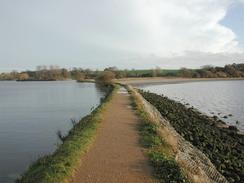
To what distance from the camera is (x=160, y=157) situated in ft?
37.4

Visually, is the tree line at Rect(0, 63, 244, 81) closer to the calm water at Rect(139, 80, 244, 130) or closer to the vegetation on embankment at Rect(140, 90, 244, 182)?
the calm water at Rect(139, 80, 244, 130)

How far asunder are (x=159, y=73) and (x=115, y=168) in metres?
164

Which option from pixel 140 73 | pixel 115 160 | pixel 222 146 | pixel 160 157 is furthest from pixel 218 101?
pixel 140 73

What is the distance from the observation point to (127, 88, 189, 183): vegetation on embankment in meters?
9.58

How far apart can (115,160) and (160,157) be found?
1.34 m

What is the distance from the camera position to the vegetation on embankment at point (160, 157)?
9578 millimetres

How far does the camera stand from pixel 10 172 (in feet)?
43.7

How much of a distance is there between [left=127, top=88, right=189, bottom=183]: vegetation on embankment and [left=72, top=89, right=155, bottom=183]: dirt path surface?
9.6 inches

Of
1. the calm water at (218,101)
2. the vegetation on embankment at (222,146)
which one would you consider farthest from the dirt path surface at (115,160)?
the calm water at (218,101)

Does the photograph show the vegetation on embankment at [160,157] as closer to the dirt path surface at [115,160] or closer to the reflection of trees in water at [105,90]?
the dirt path surface at [115,160]

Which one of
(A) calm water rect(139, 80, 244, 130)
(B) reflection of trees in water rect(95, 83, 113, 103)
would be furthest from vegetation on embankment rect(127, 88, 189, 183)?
(B) reflection of trees in water rect(95, 83, 113, 103)

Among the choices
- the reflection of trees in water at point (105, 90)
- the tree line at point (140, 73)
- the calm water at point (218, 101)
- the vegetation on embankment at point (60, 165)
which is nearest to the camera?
the vegetation on embankment at point (60, 165)

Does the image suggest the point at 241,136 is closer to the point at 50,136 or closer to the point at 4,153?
the point at 50,136

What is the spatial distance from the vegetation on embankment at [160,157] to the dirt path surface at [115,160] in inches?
9.6
